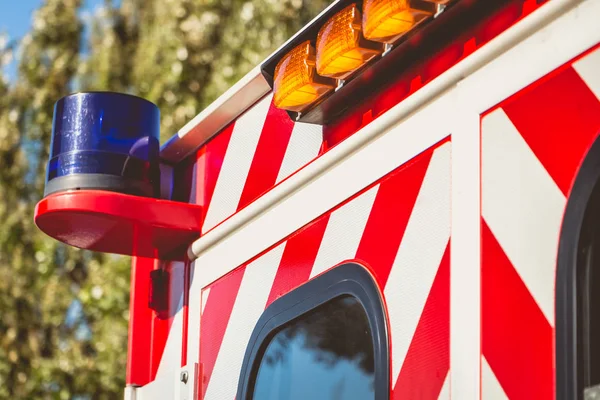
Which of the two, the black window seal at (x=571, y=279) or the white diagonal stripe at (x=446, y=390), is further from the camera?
the white diagonal stripe at (x=446, y=390)

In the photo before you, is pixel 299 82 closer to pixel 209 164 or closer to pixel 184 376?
pixel 209 164

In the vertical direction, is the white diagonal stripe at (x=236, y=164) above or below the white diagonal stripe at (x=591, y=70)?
above

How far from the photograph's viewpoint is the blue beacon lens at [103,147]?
2.85m

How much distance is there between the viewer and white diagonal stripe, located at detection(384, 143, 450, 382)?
1.87 m

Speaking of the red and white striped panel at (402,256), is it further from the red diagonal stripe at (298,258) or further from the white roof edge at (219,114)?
the white roof edge at (219,114)

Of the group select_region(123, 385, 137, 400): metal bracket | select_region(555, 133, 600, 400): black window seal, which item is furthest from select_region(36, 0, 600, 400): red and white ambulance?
select_region(123, 385, 137, 400): metal bracket

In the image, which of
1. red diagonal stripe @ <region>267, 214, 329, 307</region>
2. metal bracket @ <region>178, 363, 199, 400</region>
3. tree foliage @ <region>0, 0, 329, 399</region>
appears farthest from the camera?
→ tree foliage @ <region>0, 0, 329, 399</region>

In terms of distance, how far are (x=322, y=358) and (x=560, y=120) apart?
73 centimetres

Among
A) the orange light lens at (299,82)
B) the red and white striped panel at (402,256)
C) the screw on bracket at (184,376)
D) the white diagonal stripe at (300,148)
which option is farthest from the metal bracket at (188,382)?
the orange light lens at (299,82)

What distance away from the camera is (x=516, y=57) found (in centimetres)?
177

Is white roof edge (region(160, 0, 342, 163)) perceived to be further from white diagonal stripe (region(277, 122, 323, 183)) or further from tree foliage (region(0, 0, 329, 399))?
tree foliage (region(0, 0, 329, 399))

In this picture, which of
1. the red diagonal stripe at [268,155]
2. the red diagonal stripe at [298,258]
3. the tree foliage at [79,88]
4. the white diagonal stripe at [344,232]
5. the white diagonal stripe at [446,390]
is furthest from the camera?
the tree foliage at [79,88]

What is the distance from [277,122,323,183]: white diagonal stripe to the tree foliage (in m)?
11.0

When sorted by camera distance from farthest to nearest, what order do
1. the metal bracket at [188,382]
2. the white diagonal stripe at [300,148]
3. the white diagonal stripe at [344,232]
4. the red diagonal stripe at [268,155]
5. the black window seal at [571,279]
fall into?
1. the metal bracket at [188,382]
2. the red diagonal stripe at [268,155]
3. the white diagonal stripe at [300,148]
4. the white diagonal stripe at [344,232]
5. the black window seal at [571,279]
